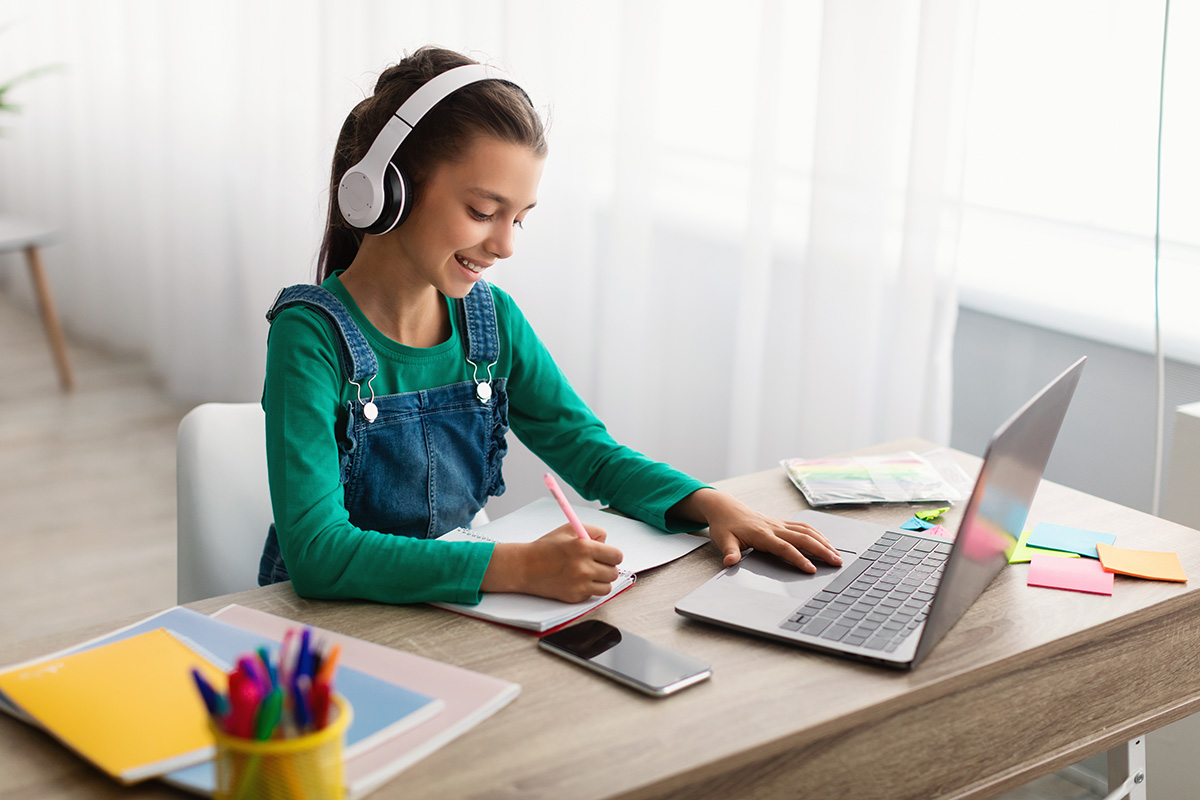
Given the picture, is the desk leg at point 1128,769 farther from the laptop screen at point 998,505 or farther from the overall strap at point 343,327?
the overall strap at point 343,327

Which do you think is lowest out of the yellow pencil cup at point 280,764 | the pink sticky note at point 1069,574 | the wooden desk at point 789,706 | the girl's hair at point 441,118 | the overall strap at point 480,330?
the wooden desk at point 789,706

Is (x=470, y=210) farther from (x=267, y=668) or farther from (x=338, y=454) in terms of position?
(x=267, y=668)

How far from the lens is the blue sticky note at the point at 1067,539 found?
43.7 inches

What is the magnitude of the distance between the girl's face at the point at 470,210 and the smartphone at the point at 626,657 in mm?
421

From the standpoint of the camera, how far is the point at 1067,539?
3.72 ft

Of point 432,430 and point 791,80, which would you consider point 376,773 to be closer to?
point 432,430

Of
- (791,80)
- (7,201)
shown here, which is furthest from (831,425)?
(7,201)

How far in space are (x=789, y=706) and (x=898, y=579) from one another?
25cm

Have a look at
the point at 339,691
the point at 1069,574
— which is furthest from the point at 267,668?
the point at 1069,574

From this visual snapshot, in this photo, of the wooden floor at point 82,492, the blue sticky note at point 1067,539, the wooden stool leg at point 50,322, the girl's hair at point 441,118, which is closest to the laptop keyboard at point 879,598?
the blue sticky note at point 1067,539

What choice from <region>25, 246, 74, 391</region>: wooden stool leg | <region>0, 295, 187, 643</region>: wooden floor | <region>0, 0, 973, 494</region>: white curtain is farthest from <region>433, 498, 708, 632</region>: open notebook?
<region>25, 246, 74, 391</region>: wooden stool leg

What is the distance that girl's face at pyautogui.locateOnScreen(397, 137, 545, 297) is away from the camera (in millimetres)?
1123

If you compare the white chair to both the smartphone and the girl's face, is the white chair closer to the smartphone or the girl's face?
the girl's face

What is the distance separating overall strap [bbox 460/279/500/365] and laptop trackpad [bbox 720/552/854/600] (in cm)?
39
